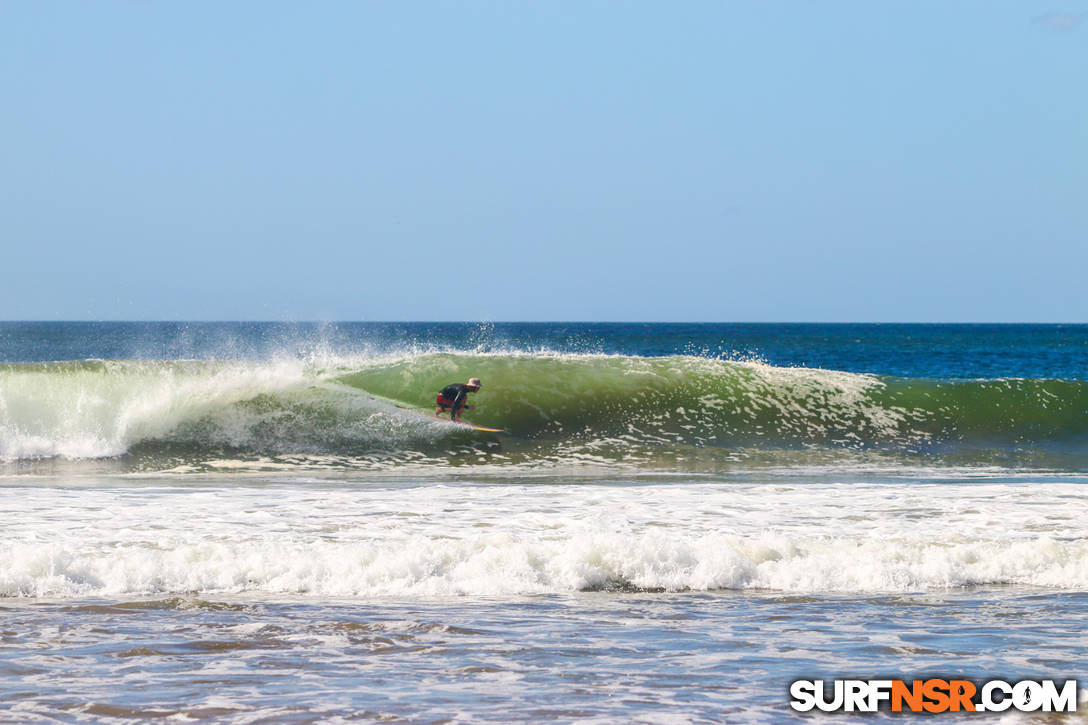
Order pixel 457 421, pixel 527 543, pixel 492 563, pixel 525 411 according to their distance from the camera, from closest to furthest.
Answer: pixel 492 563
pixel 527 543
pixel 457 421
pixel 525 411

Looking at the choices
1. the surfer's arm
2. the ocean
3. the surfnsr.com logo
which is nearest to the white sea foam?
the ocean

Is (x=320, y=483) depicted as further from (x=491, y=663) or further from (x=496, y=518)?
(x=491, y=663)

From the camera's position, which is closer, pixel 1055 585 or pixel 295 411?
pixel 1055 585

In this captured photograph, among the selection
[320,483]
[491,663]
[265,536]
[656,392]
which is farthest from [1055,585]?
[656,392]

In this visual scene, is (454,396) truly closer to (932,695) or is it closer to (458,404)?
(458,404)

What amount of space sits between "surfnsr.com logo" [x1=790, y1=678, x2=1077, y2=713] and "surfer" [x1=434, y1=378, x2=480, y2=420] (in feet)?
42.6

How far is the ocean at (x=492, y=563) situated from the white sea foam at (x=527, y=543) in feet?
0.09

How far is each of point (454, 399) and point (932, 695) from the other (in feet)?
44.1

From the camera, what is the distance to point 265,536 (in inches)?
331

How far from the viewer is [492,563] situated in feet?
24.5

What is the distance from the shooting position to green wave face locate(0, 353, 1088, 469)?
16.3 m

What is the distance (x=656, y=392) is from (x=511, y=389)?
2715 millimetres

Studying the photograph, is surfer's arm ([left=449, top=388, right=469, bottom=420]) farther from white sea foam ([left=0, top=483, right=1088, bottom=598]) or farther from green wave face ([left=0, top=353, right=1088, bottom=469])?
white sea foam ([left=0, top=483, right=1088, bottom=598])

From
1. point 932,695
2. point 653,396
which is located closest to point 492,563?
point 932,695
